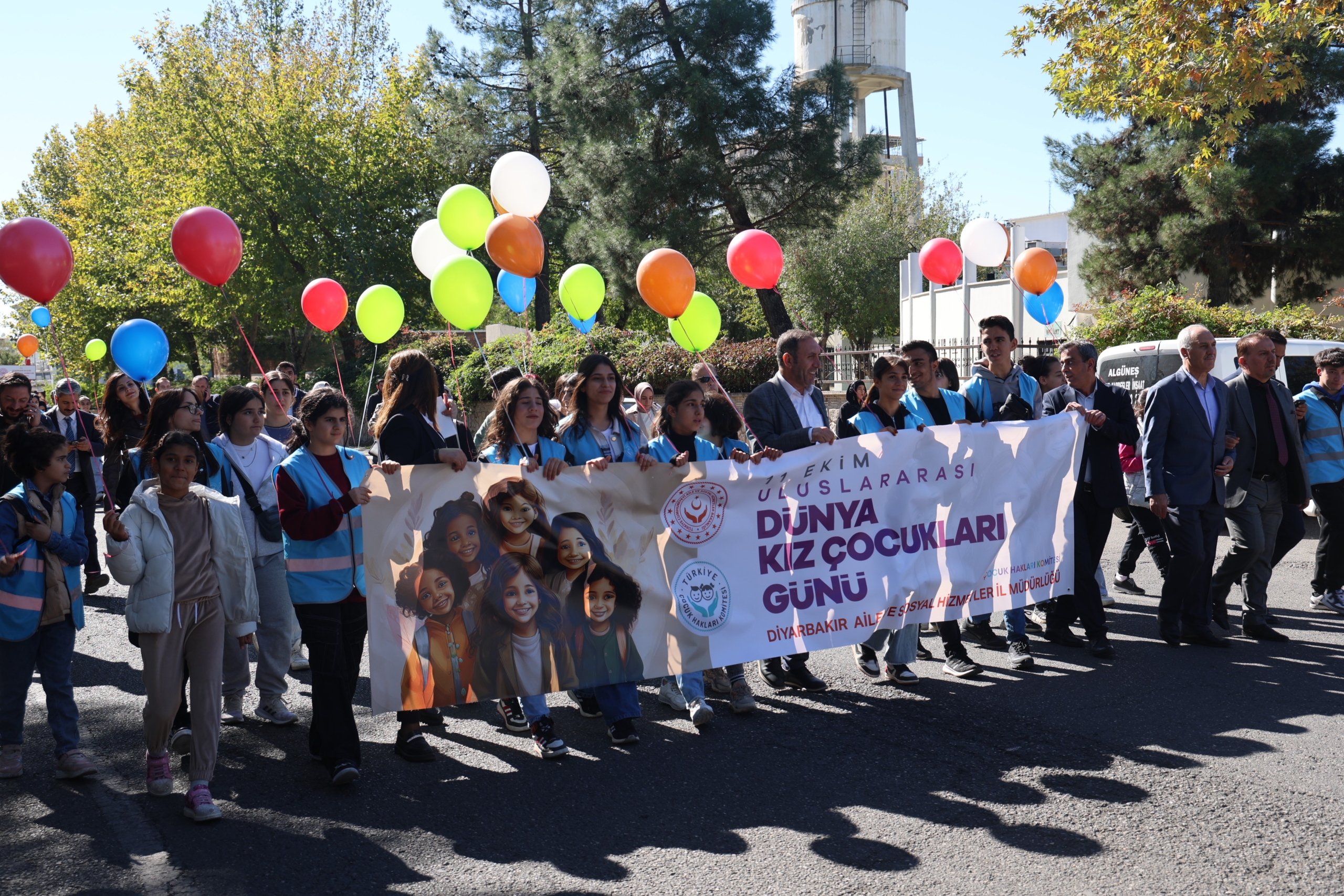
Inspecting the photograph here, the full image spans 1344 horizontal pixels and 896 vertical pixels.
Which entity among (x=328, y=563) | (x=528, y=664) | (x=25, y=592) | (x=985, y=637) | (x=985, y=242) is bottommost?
(x=985, y=637)

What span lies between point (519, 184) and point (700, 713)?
3.87 meters

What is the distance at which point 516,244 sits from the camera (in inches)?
237

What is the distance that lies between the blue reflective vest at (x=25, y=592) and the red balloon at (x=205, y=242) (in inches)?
59.6

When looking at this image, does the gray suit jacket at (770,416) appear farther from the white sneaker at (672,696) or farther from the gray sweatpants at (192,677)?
the gray sweatpants at (192,677)

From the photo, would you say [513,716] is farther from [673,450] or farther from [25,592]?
[25,592]

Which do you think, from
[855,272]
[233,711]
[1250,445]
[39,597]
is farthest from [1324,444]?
[855,272]

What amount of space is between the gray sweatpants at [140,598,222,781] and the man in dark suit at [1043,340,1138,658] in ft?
16.1

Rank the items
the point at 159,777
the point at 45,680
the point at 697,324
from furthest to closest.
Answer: the point at 697,324 < the point at 45,680 < the point at 159,777

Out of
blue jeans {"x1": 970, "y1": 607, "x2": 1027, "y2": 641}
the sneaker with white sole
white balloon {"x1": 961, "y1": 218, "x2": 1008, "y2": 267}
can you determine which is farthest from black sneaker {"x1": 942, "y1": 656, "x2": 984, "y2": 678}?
the sneaker with white sole

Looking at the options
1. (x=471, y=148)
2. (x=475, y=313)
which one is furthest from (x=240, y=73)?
(x=475, y=313)

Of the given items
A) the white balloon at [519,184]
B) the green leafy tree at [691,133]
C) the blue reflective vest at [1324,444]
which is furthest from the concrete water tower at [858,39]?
the white balloon at [519,184]

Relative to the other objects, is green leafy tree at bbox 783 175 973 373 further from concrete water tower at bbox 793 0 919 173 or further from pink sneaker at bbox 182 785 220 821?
pink sneaker at bbox 182 785 220 821

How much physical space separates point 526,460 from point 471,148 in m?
25.5

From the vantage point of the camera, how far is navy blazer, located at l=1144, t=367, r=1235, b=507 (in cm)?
641
